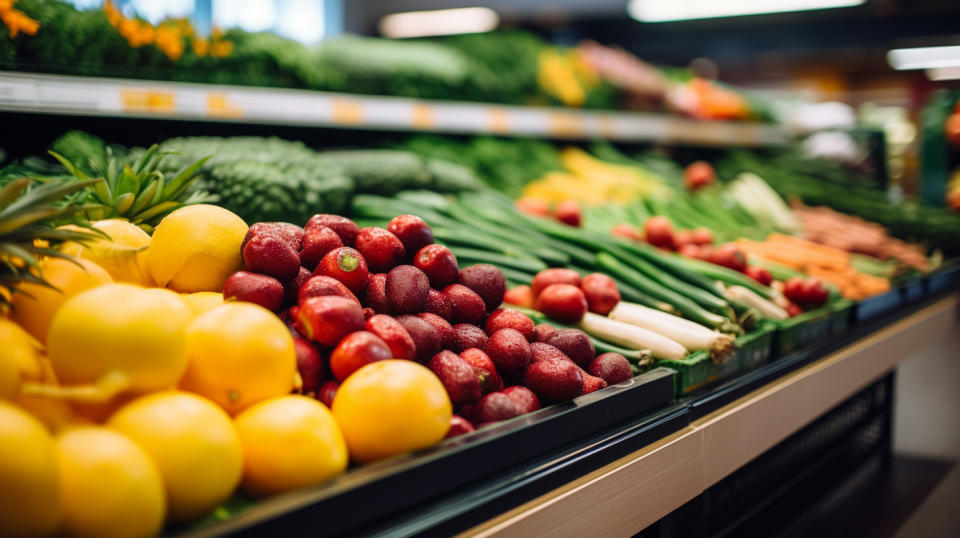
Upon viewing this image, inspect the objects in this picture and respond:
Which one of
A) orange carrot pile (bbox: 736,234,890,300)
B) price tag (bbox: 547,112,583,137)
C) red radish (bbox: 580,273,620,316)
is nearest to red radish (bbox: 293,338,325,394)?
red radish (bbox: 580,273,620,316)

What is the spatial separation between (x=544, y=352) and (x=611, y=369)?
0.20 meters

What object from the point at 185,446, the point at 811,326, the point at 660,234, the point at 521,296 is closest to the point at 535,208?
the point at 660,234

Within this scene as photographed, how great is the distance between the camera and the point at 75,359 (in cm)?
96

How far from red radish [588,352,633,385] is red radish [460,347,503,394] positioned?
297mm

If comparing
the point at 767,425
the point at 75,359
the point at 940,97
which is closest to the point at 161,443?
the point at 75,359

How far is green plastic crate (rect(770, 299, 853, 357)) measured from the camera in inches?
91.4

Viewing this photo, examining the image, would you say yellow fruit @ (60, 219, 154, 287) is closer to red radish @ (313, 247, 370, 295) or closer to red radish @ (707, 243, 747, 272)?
red radish @ (313, 247, 370, 295)

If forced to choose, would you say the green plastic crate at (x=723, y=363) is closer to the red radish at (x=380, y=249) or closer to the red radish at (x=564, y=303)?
the red radish at (x=564, y=303)

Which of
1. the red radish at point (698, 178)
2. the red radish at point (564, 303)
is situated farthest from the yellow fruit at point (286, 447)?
the red radish at point (698, 178)

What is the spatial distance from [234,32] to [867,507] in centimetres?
322

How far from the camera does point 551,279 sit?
2061 millimetres

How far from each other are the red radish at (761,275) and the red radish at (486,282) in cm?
150

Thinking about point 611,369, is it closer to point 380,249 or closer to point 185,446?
point 380,249

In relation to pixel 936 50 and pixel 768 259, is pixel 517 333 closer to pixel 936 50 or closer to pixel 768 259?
pixel 768 259
